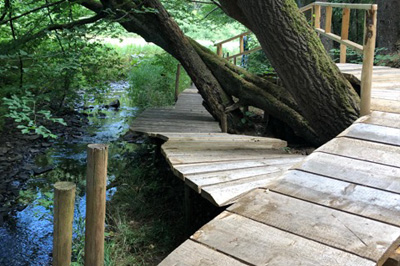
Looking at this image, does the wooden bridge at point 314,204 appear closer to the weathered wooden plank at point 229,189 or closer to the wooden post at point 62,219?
the weathered wooden plank at point 229,189

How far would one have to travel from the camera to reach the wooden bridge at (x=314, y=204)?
238 cm

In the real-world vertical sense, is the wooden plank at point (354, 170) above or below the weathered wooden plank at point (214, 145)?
above

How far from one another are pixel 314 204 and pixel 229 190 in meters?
1.35

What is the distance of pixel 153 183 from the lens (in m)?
7.09

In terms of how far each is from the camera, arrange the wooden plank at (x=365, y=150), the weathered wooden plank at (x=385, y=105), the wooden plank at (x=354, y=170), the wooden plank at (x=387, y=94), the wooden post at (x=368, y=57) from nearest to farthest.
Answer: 1. the wooden plank at (x=354, y=170)
2. the wooden plank at (x=365, y=150)
3. the wooden post at (x=368, y=57)
4. the weathered wooden plank at (x=385, y=105)
5. the wooden plank at (x=387, y=94)

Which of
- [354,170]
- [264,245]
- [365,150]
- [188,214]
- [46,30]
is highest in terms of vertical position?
[46,30]

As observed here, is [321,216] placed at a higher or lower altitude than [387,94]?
lower

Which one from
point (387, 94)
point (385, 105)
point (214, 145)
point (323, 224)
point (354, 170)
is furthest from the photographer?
point (214, 145)

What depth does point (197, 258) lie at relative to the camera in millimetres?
2361

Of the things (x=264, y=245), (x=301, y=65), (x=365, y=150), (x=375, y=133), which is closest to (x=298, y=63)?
(x=301, y=65)

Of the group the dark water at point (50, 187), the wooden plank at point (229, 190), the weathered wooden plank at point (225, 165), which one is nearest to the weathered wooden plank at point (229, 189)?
the wooden plank at point (229, 190)

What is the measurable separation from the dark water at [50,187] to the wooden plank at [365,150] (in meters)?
3.27

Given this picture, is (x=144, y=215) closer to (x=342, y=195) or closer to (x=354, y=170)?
(x=354, y=170)

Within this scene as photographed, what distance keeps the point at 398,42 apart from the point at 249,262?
9818 mm
